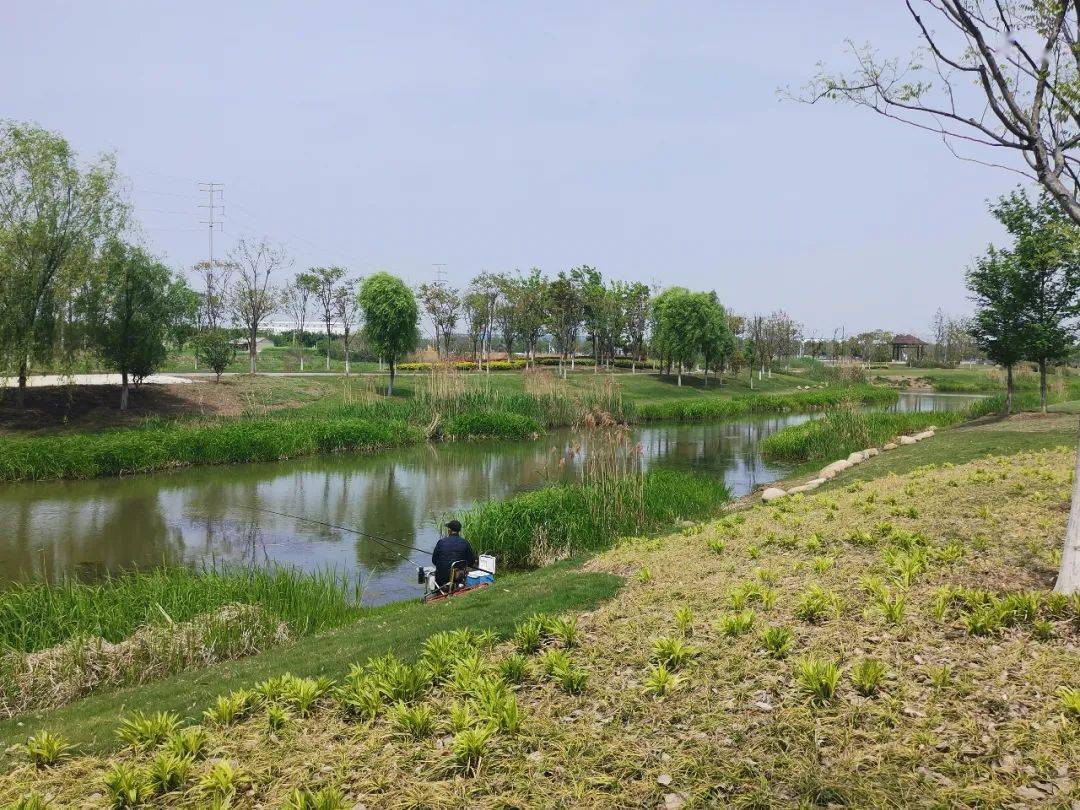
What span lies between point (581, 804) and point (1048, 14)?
21.8 feet

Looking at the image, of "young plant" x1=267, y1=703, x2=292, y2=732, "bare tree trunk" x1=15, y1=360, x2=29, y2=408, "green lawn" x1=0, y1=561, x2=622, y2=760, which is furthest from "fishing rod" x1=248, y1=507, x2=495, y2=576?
"bare tree trunk" x1=15, y1=360, x2=29, y2=408

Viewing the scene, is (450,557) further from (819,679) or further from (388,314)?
(388,314)

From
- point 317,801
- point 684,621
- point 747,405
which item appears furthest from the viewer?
point 747,405

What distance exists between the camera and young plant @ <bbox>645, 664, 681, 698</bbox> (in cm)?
421

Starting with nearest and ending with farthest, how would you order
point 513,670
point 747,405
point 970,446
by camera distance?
point 513,670 → point 970,446 → point 747,405

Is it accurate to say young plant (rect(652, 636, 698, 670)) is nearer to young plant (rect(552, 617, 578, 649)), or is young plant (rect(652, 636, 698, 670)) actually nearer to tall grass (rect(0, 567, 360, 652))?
young plant (rect(552, 617, 578, 649))

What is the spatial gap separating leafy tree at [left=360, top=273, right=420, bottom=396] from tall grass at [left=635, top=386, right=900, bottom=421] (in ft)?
38.4

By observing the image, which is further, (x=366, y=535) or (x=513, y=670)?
(x=366, y=535)

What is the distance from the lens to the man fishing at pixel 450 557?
883cm

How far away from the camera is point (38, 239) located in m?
21.7

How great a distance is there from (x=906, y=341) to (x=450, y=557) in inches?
3566

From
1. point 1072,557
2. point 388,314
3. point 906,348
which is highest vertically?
point 906,348

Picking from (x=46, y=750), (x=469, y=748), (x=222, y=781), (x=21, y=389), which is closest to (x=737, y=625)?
(x=469, y=748)

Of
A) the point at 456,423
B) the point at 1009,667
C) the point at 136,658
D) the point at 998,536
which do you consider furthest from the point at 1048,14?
the point at 456,423
